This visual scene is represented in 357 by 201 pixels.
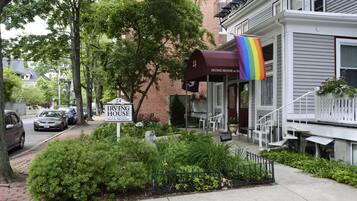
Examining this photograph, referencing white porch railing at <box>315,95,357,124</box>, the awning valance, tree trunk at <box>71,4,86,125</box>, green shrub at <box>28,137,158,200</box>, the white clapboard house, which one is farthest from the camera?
tree trunk at <box>71,4,86,125</box>

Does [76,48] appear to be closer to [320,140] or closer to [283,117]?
[283,117]

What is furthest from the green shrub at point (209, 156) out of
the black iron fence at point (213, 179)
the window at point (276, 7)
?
the window at point (276, 7)

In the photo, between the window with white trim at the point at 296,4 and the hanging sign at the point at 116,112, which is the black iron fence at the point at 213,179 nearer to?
the hanging sign at the point at 116,112

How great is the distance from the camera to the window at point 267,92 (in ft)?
48.0

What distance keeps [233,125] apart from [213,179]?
10.1m

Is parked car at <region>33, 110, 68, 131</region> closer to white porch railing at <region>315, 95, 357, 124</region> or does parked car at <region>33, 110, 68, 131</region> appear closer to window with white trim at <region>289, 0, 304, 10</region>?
window with white trim at <region>289, 0, 304, 10</region>

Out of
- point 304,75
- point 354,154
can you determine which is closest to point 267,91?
point 304,75

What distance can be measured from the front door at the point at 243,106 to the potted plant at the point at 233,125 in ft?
0.72

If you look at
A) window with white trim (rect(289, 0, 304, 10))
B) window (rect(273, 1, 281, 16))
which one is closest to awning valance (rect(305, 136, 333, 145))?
window with white trim (rect(289, 0, 304, 10))

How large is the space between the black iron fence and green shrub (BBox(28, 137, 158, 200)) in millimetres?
322

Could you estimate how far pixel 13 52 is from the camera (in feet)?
99.5

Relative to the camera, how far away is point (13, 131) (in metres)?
15.7

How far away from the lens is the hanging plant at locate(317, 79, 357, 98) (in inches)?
409

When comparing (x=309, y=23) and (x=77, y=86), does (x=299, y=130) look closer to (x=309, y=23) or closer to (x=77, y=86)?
(x=309, y=23)
